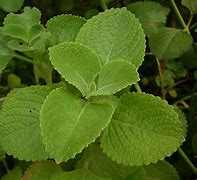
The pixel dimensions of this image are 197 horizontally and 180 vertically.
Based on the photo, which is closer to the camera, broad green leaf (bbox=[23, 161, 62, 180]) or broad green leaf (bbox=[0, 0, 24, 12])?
broad green leaf (bbox=[23, 161, 62, 180])

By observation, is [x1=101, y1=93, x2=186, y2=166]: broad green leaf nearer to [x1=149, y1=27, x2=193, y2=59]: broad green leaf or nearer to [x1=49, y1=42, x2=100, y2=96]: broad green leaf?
[x1=49, y1=42, x2=100, y2=96]: broad green leaf

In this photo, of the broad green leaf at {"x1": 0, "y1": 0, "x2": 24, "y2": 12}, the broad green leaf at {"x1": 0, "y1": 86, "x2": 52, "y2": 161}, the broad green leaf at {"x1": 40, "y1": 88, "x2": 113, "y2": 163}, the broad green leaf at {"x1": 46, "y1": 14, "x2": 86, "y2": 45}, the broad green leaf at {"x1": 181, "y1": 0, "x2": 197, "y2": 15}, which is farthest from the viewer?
the broad green leaf at {"x1": 181, "y1": 0, "x2": 197, "y2": 15}

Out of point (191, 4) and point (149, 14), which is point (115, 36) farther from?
point (191, 4)

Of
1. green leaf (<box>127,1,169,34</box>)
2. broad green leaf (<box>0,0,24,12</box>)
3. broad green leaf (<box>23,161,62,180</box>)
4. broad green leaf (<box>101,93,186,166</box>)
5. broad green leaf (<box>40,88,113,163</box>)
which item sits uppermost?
broad green leaf (<box>40,88,113,163</box>)

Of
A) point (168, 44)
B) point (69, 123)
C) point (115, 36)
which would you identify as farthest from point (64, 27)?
point (168, 44)

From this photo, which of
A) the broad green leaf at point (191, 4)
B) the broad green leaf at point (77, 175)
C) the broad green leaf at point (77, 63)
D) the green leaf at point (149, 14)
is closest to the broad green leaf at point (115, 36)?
the broad green leaf at point (77, 63)

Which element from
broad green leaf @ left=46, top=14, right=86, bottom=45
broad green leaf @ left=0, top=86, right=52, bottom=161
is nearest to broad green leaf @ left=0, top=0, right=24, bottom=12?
broad green leaf @ left=46, top=14, right=86, bottom=45

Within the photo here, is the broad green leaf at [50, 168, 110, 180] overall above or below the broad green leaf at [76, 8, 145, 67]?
below

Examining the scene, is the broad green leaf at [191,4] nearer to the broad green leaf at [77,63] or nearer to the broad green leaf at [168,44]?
the broad green leaf at [168,44]
